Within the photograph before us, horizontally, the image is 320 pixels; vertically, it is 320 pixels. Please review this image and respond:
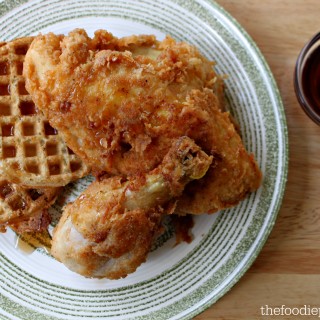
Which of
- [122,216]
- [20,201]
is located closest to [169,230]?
[122,216]

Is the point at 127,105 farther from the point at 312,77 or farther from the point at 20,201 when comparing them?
the point at 312,77

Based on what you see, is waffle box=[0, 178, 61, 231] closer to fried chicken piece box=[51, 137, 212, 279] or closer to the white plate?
the white plate

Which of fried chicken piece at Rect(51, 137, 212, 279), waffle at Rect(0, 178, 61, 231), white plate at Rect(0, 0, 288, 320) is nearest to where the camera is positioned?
fried chicken piece at Rect(51, 137, 212, 279)

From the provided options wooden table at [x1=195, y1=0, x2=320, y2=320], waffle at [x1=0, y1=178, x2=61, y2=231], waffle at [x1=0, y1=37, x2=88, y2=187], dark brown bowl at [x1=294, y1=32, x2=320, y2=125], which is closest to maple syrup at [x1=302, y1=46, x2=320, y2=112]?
dark brown bowl at [x1=294, y1=32, x2=320, y2=125]

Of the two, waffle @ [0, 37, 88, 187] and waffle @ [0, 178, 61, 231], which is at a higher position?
waffle @ [0, 37, 88, 187]

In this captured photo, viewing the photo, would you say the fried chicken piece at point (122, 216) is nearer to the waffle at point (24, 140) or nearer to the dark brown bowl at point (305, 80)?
the waffle at point (24, 140)

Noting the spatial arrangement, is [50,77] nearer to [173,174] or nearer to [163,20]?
[173,174]
